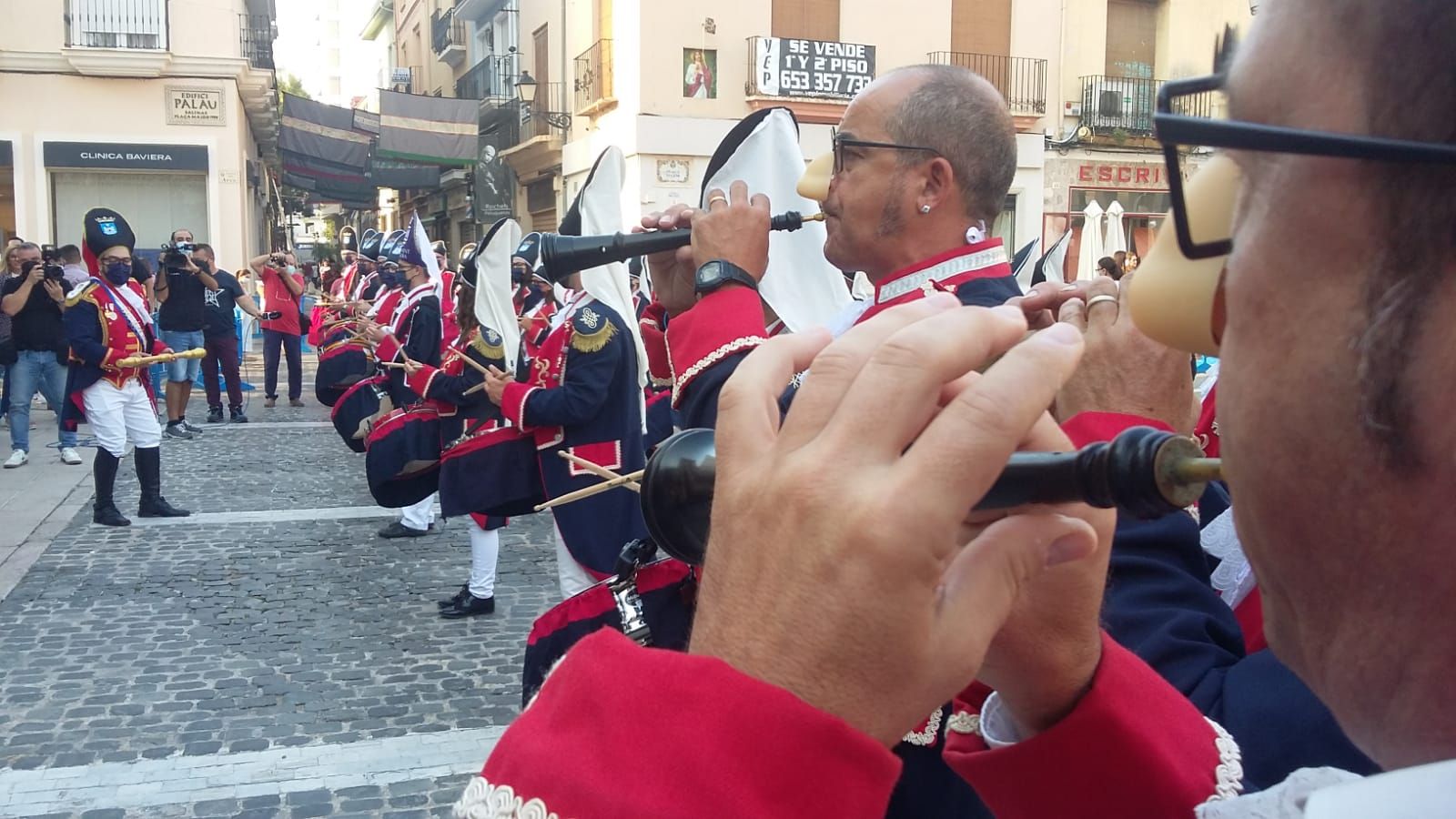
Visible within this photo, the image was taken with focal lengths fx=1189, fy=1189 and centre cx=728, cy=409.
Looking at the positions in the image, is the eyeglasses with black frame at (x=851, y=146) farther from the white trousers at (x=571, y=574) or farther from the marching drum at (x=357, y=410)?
the marching drum at (x=357, y=410)

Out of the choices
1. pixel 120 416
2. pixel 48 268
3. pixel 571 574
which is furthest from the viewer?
pixel 48 268

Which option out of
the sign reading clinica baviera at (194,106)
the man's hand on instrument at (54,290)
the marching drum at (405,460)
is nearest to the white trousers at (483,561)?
the marching drum at (405,460)

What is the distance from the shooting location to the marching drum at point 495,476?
5.29 meters

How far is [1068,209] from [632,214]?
27.2 ft

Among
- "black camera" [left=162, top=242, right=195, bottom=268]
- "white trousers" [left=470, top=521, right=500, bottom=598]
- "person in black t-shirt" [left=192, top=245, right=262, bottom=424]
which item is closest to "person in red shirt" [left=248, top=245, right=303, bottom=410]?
"person in black t-shirt" [left=192, top=245, right=262, bottom=424]

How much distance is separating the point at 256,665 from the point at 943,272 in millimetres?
3953

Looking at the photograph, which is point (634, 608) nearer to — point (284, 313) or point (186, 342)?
point (186, 342)

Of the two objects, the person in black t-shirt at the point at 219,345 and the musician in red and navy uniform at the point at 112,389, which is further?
the person in black t-shirt at the point at 219,345

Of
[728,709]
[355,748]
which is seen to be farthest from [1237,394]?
[355,748]

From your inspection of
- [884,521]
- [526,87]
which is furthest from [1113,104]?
[884,521]

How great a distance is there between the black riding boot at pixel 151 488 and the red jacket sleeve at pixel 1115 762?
324 inches

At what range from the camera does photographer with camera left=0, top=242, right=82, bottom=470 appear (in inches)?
406

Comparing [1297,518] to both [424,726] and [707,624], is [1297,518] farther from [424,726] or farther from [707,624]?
[424,726]

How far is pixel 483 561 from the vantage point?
6.22 m
